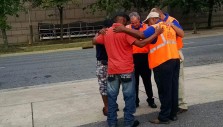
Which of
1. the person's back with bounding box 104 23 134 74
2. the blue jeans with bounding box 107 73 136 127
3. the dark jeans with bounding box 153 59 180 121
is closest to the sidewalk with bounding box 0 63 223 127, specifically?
the dark jeans with bounding box 153 59 180 121

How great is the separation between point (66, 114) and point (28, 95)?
203cm

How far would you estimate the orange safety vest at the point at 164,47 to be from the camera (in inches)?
Result: 194

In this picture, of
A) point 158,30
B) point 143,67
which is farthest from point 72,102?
point 158,30

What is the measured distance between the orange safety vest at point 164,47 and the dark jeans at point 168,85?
0.07 m

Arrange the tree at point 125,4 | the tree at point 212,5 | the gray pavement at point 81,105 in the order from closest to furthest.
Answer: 1. the gray pavement at point 81,105
2. the tree at point 125,4
3. the tree at point 212,5

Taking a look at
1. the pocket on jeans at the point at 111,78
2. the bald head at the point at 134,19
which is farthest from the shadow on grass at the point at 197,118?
the bald head at the point at 134,19

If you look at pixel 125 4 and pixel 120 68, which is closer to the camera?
pixel 120 68

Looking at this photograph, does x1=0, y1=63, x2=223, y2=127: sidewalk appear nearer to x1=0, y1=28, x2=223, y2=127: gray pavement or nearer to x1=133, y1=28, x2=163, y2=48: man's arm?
x1=0, y1=28, x2=223, y2=127: gray pavement

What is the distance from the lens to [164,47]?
4953 millimetres

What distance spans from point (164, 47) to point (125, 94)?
87 cm

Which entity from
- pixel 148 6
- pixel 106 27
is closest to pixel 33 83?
pixel 106 27

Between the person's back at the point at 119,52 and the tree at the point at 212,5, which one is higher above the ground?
the tree at the point at 212,5

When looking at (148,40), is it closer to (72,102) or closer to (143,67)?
(143,67)

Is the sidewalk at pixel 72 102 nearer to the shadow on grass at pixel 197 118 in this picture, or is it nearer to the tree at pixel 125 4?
the shadow on grass at pixel 197 118
